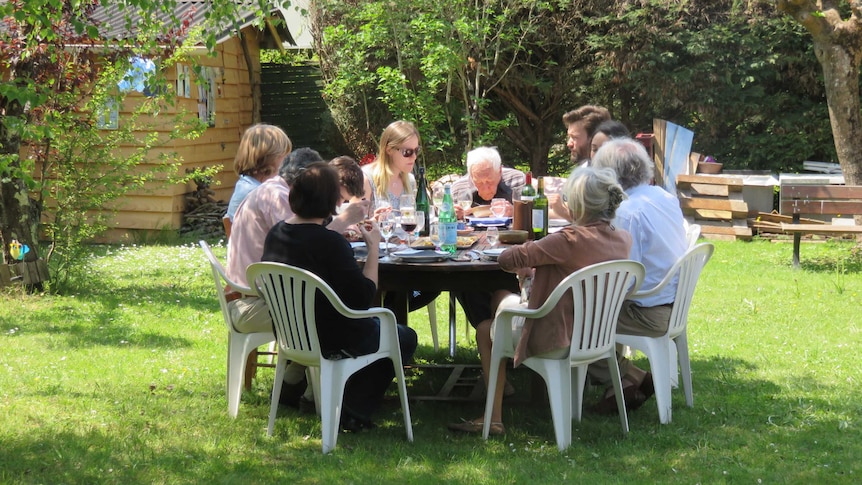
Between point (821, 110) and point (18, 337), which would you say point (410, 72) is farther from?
point (18, 337)

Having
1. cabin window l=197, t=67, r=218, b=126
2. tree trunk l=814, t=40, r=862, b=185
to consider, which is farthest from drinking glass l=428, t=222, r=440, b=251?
cabin window l=197, t=67, r=218, b=126

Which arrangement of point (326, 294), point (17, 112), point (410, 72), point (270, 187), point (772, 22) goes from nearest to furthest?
point (326, 294)
point (270, 187)
point (17, 112)
point (772, 22)
point (410, 72)

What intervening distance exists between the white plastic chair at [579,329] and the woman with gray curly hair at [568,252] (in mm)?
56

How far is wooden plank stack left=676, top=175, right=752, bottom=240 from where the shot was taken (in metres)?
10.8

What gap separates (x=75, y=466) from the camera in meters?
3.95

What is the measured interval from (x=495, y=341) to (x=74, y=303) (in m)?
4.53

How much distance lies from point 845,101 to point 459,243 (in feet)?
21.0

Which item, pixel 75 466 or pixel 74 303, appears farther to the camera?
pixel 74 303

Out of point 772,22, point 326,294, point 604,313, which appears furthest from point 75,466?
point 772,22

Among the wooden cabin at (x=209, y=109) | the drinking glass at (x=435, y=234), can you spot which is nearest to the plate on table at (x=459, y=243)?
the drinking glass at (x=435, y=234)

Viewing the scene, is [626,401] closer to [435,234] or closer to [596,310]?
[596,310]

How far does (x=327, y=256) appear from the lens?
408 cm

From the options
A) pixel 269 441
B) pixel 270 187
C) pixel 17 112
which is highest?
pixel 17 112

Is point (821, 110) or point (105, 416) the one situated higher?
point (821, 110)
